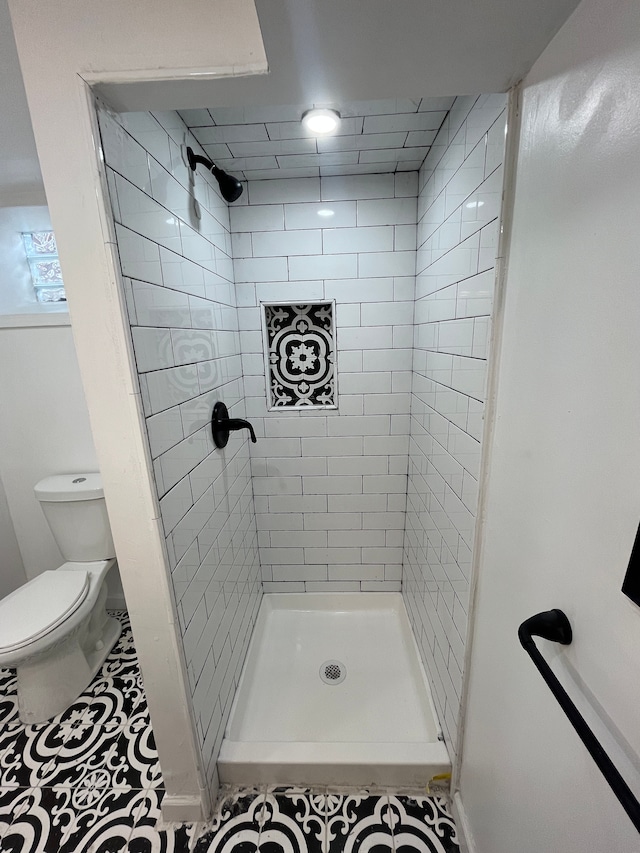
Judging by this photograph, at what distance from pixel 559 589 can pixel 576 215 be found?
1.89 feet

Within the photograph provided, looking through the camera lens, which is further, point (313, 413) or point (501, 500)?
point (313, 413)

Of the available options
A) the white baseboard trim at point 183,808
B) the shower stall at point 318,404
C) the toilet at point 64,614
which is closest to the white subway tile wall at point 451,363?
the shower stall at point 318,404

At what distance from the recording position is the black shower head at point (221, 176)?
1110 mm

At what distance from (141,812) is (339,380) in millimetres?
1728

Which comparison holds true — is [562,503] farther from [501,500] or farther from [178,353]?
[178,353]

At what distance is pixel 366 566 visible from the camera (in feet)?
6.41

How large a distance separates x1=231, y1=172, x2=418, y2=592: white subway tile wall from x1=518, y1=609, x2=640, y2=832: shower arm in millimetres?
1258

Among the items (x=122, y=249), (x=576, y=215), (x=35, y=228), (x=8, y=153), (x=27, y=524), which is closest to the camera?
(x=576, y=215)

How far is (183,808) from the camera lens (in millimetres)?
1113

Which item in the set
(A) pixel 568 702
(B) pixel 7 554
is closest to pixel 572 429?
(A) pixel 568 702

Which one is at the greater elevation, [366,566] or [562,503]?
[562,503]

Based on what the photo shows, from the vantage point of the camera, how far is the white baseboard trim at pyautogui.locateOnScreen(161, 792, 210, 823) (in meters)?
1.11

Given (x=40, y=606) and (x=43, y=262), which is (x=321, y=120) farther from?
(x=40, y=606)

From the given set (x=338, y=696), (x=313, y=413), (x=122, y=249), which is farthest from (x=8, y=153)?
(x=338, y=696)
